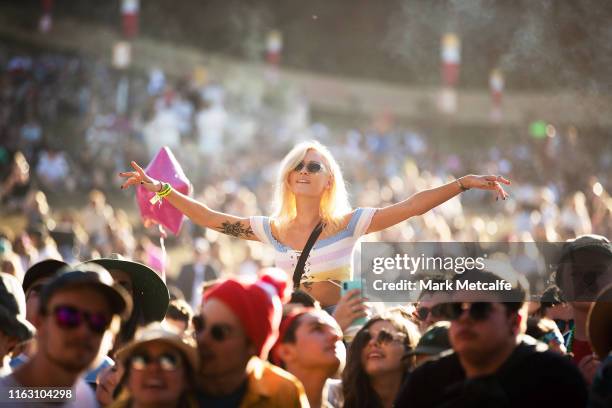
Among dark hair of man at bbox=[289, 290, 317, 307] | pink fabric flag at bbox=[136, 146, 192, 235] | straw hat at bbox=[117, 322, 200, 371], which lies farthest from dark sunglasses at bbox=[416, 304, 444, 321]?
pink fabric flag at bbox=[136, 146, 192, 235]

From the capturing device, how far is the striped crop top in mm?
5113

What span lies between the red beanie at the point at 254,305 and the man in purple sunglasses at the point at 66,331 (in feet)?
1.05

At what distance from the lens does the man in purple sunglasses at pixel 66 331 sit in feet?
9.88

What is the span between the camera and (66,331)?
9.87 feet

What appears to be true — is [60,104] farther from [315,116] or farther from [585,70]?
[585,70]

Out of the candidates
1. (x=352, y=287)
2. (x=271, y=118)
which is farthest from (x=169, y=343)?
(x=271, y=118)

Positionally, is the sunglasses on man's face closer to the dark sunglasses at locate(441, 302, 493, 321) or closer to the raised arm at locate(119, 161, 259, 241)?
the raised arm at locate(119, 161, 259, 241)

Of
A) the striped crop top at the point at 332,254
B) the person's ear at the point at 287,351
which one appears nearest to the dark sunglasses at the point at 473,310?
the person's ear at the point at 287,351

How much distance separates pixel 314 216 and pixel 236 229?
41cm

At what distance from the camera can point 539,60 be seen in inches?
552

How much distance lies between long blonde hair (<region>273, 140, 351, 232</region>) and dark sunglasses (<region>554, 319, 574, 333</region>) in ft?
3.92

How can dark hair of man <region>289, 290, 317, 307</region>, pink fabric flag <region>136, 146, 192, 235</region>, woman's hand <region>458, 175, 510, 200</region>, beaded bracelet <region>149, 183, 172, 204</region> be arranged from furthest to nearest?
pink fabric flag <region>136, 146, 192, 235</region>, beaded bracelet <region>149, 183, 172, 204</region>, woman's hand <region>458, 175, 510, 200</region>, dark hair of man <region>289, 290, 317, 307</region>

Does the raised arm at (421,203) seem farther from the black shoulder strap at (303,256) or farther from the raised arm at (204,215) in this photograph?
the raised arm at (204,215)

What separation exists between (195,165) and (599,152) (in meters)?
8.98
